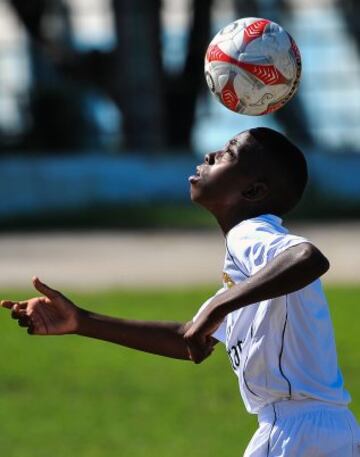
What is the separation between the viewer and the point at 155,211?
21.9m

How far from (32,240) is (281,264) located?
599 inches

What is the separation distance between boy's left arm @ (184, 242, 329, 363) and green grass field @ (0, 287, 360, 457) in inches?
134

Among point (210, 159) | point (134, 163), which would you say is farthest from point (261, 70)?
point (134, 163)

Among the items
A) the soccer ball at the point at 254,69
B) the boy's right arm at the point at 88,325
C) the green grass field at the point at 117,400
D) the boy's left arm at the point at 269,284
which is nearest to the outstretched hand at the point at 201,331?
the boy's left arm at the point at 269,284

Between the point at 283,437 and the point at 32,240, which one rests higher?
the point at 283,437

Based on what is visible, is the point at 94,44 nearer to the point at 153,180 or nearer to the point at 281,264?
the point at 153,180

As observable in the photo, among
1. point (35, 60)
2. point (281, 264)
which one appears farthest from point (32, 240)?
point (281, 264)

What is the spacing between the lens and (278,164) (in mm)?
4586

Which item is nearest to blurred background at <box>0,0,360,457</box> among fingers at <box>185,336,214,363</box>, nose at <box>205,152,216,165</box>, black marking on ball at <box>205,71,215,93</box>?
black marking on ball at <box>205,71,215,93</box>

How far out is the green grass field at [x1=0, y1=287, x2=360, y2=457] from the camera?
7.83 m

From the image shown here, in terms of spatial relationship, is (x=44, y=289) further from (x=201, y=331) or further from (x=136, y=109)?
(x=136, y=109)

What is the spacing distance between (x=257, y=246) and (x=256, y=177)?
0.97 feet

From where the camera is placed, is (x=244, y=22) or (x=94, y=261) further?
(x=94, y=261)

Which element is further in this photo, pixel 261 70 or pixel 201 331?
pixel 261 70
